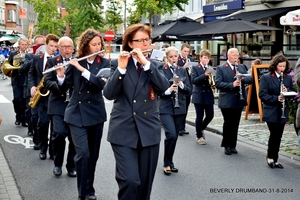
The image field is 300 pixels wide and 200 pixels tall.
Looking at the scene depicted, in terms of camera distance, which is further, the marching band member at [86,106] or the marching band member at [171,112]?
the marching band member at [171,112]

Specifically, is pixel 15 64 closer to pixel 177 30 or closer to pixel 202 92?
pixel 202 92

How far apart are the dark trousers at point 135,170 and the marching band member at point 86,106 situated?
1375 mm

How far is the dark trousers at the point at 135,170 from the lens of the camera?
515 cm

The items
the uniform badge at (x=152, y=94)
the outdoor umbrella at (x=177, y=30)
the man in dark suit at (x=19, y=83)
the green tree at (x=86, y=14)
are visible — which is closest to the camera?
the uniform badge at (x=152, y=94)

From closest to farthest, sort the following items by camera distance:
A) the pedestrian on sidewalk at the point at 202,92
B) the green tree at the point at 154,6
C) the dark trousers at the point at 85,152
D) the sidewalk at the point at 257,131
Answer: the dark trousers at the point at 85,152 → the sidewalk at the point at 257,131 → the pedestrian on sidewalk at the point at 202,92 → the green tree at the point at 154,6

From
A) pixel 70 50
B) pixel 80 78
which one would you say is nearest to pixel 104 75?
pixel 80 78

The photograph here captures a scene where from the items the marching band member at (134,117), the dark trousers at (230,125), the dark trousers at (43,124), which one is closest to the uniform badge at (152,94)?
the marching band member at (134,117)

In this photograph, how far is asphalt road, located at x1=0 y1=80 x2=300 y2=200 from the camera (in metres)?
7.24

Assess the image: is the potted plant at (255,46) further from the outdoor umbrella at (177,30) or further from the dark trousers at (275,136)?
the dark trousers at (275,136)

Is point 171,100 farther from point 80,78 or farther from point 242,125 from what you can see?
point 242,125

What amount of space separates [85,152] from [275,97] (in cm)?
347

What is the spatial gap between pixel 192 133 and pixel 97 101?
6139mm

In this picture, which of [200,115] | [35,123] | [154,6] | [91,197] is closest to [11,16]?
[154,6]

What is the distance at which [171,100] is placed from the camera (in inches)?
334
